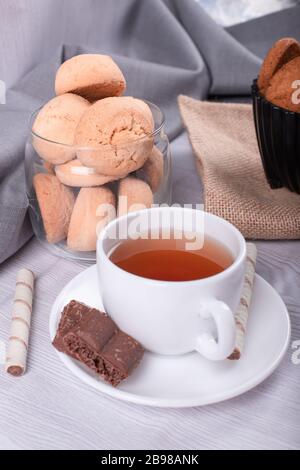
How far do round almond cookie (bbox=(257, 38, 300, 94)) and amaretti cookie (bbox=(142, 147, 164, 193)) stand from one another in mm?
165

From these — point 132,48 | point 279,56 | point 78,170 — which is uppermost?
point 279,56

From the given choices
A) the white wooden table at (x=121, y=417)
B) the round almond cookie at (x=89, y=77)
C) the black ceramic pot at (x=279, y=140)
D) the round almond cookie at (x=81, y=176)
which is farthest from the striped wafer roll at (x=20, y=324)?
the black ceramic pot at (x=279, y=140)

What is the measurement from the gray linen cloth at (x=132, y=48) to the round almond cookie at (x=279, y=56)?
0.32 metres

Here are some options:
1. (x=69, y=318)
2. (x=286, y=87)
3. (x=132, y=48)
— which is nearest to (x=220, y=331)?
(x=69, y=318)

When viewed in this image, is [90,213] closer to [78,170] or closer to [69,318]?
[78,170]

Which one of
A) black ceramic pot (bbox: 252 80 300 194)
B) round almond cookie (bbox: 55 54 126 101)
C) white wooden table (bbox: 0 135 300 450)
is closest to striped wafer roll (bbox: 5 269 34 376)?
white wooden table (bbox: 0 135 300 450)

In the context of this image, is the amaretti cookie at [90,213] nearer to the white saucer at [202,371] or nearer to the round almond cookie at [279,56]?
the white saucer at [202,371]

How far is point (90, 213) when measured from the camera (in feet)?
2.40

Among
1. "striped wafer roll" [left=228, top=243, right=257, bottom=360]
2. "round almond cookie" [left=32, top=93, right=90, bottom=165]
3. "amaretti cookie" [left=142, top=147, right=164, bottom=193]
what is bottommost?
"striped wafer roll" [left=228, top=243, right=257, bottom=360]

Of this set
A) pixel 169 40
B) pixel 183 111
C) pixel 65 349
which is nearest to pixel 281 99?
pixel 183 111

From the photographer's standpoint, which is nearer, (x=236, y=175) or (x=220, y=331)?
(x=220, y=331)

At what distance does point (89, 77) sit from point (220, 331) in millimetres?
389

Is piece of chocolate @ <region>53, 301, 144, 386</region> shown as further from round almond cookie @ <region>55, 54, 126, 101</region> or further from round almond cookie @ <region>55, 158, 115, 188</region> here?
round almond cookie @ <region>55, 54, 126, 101</region>

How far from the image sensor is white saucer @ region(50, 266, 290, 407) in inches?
21.2
